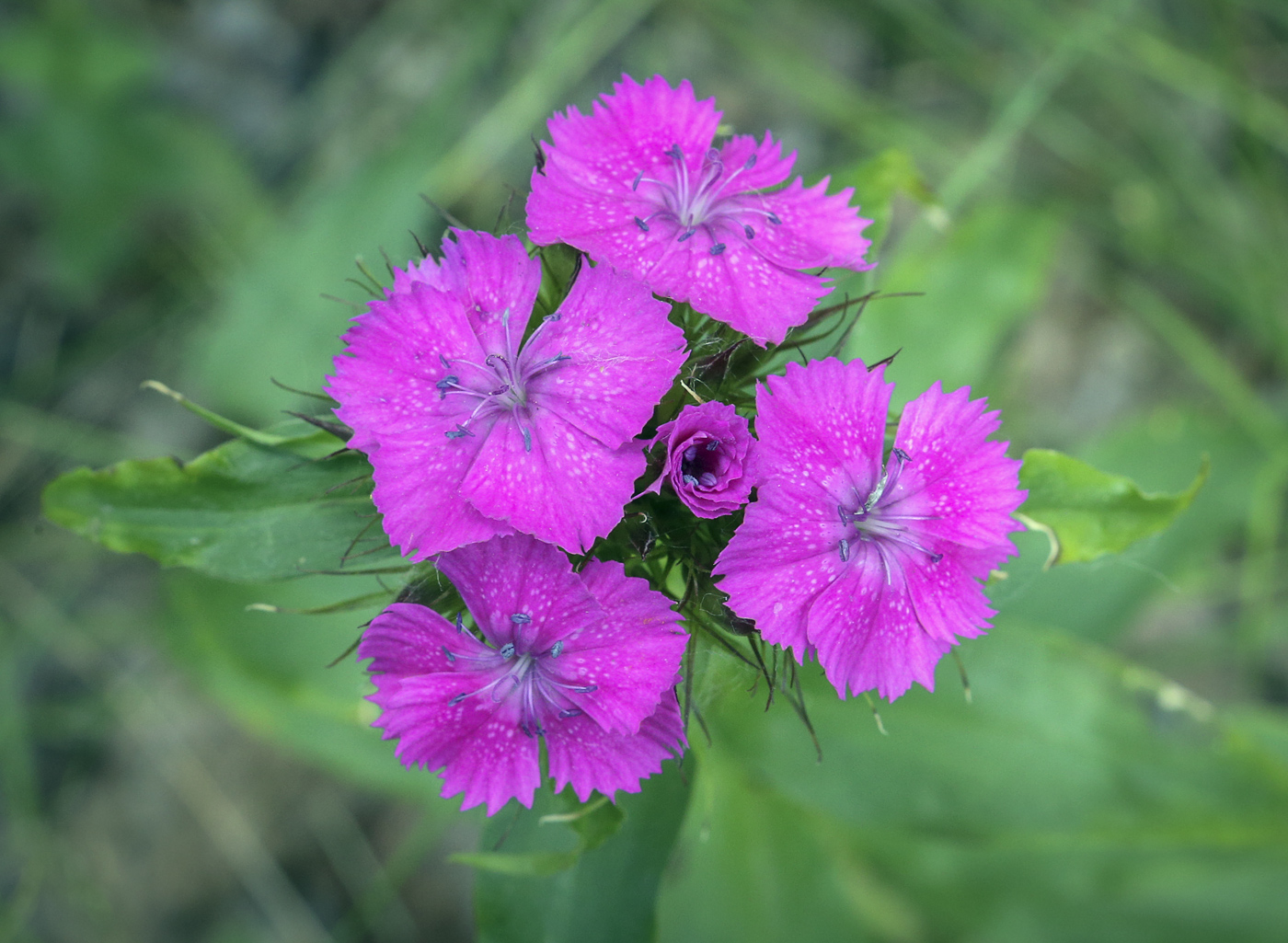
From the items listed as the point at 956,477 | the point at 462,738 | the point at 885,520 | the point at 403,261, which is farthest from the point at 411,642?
the point at 403,261

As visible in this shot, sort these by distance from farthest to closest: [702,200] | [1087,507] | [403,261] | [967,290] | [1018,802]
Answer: [403,261] → [967,290] → [1018,802] → [1087,507] → [702,200]

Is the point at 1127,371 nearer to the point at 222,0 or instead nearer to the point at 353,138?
the point at 353,138

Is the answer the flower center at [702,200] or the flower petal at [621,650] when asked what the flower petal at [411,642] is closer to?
the flower petal at [621,650]

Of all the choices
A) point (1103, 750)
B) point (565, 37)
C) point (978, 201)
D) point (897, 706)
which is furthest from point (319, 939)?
point (978, 201)

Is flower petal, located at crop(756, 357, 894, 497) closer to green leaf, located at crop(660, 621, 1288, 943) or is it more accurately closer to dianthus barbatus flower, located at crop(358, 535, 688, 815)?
dianthus barbatus flower, located at crop(358, 535, 688, 815)

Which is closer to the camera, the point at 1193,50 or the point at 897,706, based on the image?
the point at 897,706

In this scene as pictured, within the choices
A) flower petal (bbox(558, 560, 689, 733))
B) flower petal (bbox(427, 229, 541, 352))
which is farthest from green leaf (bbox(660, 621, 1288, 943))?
flower petal (bbox(427, 229, 541, 352))

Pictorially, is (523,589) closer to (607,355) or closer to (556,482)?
(556,482)
